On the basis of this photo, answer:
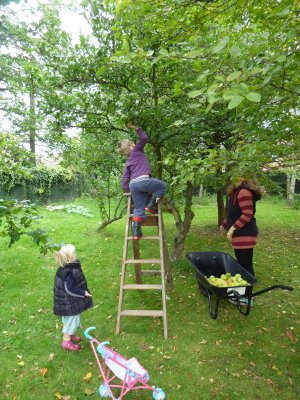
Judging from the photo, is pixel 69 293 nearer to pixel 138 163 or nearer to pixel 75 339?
pixel 75 339

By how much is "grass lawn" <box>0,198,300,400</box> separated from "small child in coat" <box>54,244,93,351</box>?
32cm

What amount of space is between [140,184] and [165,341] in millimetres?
2169

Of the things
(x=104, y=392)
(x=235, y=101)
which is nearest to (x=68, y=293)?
(x=104, y=392)

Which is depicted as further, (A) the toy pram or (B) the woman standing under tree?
(B) the woman standing under tree

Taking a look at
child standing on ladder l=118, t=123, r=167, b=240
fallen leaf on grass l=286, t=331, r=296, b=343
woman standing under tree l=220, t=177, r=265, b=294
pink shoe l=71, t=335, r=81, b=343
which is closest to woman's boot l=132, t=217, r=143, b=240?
child standing on ladder l=118, t=123, r=167, b=240

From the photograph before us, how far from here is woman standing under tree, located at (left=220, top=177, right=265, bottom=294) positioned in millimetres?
4137

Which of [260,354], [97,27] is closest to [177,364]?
[260,354]

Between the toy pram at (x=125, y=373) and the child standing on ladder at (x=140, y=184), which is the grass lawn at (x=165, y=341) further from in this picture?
the child standing on ladder at (x=140, y=184)

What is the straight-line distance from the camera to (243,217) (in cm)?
412

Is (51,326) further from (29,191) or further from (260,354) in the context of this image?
(29,191)

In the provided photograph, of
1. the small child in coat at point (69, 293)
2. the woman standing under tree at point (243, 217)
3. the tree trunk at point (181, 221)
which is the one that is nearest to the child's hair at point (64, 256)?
the small child in coat at point (69, 293)

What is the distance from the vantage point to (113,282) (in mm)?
5523

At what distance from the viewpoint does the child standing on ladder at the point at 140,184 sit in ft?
14.0

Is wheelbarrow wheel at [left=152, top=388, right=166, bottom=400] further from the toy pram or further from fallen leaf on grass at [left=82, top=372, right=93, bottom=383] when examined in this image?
fallen leaf on grass at [left=82, top=372, right=93, bottom=383]
